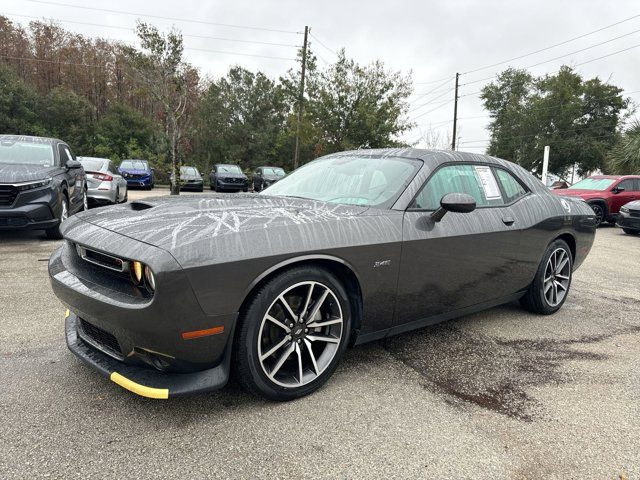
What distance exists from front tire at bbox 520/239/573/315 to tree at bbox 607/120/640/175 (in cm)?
1539

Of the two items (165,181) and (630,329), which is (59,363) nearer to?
(630,329)

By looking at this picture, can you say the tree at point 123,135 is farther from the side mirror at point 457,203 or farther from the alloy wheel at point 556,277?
the side mirror at point 457,203

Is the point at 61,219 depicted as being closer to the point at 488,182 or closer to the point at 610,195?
the point at 488,182

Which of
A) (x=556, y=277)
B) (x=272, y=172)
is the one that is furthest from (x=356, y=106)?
(x=556, y=277)

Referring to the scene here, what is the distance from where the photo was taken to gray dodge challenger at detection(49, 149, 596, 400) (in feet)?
6.53

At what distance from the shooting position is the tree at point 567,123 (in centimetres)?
3803

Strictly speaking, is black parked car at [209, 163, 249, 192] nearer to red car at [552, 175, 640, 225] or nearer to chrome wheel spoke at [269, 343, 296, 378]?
red car at [552, 175, 640, 225]

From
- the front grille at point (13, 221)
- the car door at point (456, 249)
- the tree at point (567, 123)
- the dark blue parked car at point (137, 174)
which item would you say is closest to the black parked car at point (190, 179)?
the dark blue parked car at point (137, 174)

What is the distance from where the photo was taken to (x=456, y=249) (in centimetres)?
303

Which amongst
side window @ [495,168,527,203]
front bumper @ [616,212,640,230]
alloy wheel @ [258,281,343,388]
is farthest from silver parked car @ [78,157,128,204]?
front bumper @ [616,212,640,230]

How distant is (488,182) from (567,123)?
41392 mm

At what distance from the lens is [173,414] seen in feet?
7.27

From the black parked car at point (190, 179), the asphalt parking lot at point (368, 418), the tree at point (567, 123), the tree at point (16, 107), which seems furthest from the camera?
the tree at point (567, 123)

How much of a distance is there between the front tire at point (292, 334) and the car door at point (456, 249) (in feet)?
1.70
